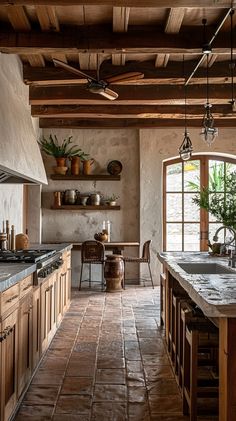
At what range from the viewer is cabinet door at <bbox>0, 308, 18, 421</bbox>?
2441 millimetres

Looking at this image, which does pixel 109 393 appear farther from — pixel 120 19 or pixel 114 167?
pixel 114 167

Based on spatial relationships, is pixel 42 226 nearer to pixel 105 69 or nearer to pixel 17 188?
pixel 17 188

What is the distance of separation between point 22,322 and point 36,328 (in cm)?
58

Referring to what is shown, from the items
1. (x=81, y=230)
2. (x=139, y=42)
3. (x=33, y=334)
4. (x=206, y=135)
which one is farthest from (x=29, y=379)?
(x=81, y=230)

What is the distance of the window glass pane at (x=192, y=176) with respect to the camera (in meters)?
8.84

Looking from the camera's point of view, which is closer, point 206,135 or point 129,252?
point 206,135

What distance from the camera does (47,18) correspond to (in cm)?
411

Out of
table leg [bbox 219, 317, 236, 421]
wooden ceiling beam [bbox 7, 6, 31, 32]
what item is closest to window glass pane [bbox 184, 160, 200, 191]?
wooden ceiling beam [bbox 7, 6, 31, 32]

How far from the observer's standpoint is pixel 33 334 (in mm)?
3381

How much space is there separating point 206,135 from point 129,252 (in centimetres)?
464

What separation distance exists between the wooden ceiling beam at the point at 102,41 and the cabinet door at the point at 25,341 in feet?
8.06

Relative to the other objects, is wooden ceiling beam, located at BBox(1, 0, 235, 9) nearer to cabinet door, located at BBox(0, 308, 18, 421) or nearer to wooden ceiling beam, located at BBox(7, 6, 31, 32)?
wooden ceiling beam, located at BBox(7, 6, 31, 32)

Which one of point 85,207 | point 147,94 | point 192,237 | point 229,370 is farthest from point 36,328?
point 192,237

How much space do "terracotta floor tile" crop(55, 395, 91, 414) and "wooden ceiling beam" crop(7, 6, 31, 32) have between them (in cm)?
323
